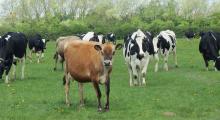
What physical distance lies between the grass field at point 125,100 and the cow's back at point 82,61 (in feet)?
3.57

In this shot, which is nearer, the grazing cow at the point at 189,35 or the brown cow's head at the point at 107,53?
the brown cow's head at the point at 107,53

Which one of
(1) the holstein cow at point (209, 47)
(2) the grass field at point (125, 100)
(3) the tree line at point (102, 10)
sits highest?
(3) the tree line at point (102, 10)

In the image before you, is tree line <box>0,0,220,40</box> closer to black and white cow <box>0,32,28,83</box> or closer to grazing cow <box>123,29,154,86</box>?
black and white cow <box>0,32,28,83</box>

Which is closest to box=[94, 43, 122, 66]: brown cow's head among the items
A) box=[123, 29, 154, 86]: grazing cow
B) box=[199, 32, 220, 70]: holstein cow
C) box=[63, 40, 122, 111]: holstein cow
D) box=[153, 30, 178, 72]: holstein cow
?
box=[63, 40, 122, 111]: holstein cow

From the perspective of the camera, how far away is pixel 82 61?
1502 cm

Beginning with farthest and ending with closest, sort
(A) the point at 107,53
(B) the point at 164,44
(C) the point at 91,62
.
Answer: (B) the point at 164,44 → (C) the point at 91,62 → (A) the point at 107,53

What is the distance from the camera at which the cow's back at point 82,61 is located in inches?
579

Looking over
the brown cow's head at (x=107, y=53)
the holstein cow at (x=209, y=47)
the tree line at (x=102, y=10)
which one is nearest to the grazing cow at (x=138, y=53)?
the brown cow's head at (x=107, y=53)

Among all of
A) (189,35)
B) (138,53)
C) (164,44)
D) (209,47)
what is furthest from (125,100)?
(189,35)

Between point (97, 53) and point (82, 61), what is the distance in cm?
53

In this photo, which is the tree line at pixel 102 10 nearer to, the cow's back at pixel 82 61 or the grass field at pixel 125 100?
the grass field at pixel 125 100

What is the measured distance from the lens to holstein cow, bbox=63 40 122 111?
1445 centimetres

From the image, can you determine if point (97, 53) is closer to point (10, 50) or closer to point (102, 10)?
point (10, 50)

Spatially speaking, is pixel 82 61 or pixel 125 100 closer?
pixel 82 61
